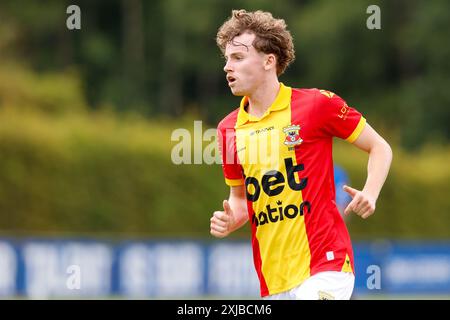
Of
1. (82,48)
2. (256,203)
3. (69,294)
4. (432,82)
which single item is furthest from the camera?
(82,48)

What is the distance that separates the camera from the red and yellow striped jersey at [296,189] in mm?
6949

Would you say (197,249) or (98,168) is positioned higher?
(98,168)

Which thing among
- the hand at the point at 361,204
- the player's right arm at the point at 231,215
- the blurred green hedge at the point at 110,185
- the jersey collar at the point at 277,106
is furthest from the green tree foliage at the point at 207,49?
the hand at the point at 361,204

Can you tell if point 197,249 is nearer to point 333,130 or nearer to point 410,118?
point 333,130

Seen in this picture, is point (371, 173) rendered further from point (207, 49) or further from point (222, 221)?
point (207, 49)

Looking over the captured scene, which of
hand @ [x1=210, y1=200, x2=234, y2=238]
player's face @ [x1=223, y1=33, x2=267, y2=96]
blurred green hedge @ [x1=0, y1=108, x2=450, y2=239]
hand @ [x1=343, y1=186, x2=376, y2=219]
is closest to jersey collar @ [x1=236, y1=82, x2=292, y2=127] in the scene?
player's face @ [x1=223, y1=33, x2=267, y2=96]

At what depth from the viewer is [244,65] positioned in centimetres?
721

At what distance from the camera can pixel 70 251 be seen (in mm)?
18719

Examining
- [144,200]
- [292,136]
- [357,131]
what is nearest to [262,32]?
[292,136]

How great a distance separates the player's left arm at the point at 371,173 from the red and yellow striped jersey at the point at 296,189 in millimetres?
78

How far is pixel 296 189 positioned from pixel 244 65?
35.4 inches

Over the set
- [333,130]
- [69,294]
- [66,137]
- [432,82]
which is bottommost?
[69,294]

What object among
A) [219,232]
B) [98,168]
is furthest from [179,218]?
[219,232]
